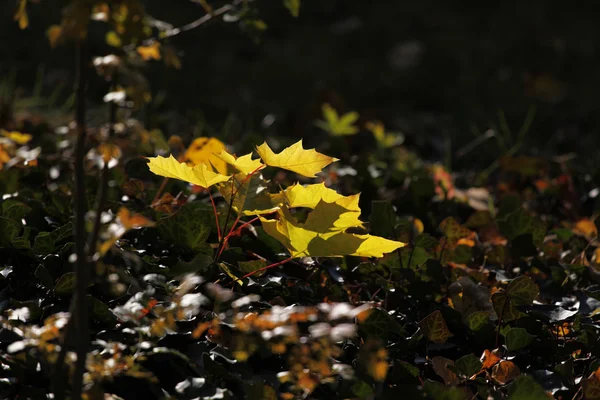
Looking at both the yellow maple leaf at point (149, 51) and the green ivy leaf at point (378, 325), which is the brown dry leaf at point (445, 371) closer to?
the green ivy leaf at point (378, 325)

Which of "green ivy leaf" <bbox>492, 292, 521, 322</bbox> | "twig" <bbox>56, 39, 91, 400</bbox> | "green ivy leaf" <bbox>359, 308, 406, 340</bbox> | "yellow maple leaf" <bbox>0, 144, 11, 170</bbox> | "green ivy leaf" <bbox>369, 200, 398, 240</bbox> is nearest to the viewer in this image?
"twig" <bbox>56, 39, 91, 400</bbox>

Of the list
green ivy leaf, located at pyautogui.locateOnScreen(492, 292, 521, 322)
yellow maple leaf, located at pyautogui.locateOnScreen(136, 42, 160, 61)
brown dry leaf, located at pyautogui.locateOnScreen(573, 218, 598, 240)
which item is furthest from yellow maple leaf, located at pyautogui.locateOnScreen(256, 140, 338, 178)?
brown dry leaf, located at pyautogui.locateOnScreen(573, 218, 598, 240)

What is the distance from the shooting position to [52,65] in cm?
574

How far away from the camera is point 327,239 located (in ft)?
4.75

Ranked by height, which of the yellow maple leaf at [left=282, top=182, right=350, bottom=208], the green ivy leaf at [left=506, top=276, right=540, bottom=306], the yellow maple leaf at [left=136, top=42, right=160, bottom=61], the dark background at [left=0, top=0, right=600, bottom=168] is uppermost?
the yellow maple leaf at [left=136, top=42, right=160, bottom=61]

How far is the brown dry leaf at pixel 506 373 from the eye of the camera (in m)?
1.42

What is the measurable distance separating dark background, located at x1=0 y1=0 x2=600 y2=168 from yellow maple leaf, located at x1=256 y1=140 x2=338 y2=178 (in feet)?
8.43

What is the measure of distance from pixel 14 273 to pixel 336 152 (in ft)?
5.53

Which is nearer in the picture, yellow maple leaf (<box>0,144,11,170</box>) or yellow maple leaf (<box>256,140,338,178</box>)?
yellow maple leaf (<box>256,140,338,178</box>)

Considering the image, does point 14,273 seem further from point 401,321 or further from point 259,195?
point 401,321

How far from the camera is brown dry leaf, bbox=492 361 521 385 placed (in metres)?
1.42

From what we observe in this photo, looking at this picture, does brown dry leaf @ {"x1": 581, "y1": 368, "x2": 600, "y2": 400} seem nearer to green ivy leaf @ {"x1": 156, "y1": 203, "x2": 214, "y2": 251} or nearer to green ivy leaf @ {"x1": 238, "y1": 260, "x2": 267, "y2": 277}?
green ivy leaf @ {"x1": 238, "y1": 260, "x2": 267, "y2": 277}

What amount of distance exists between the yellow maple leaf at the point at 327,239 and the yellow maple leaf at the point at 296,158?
8 cm

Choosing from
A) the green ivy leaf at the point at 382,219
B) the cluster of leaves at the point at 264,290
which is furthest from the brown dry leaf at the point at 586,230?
the green ivy leaf at the point at 382,219
